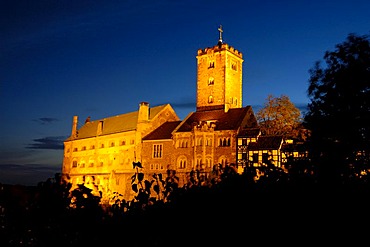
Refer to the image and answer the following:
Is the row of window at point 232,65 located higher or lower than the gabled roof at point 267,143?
higher

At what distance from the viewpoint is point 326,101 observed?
31.0 m

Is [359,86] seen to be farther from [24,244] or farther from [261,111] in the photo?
[261,111]

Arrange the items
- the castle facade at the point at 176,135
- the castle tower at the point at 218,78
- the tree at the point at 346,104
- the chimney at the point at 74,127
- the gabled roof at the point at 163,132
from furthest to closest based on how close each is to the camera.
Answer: the chimney at the point at 74,127
the castle tower at the point at 218,78
the gabled roof at the point at 163,132
the castle facade at the point at 176,135
the tree at the point at 346,104

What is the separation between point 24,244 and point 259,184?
20.1ft

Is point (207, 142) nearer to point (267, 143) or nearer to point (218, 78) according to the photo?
point (267, 143)

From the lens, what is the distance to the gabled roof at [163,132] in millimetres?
66250

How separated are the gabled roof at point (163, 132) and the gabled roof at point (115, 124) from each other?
2.76 meters

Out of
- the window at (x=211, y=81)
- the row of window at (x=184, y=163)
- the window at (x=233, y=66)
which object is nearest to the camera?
the row of window at (x=184, y=163)

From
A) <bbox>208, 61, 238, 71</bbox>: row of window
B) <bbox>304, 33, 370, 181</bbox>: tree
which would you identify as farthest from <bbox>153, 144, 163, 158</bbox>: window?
<bbox>304, 33, 370, 181</bbox>: tree

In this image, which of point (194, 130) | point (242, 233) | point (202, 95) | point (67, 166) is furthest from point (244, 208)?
point (67, 166)

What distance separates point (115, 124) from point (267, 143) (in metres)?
33.1

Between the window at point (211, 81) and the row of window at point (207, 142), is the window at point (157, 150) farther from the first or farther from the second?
the window at point (211, 81)

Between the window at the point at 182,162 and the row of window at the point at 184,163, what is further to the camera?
the window at the point at 182,162

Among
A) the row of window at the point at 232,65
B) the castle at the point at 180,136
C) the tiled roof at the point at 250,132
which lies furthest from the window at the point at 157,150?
the row of window at the point at 232,65
